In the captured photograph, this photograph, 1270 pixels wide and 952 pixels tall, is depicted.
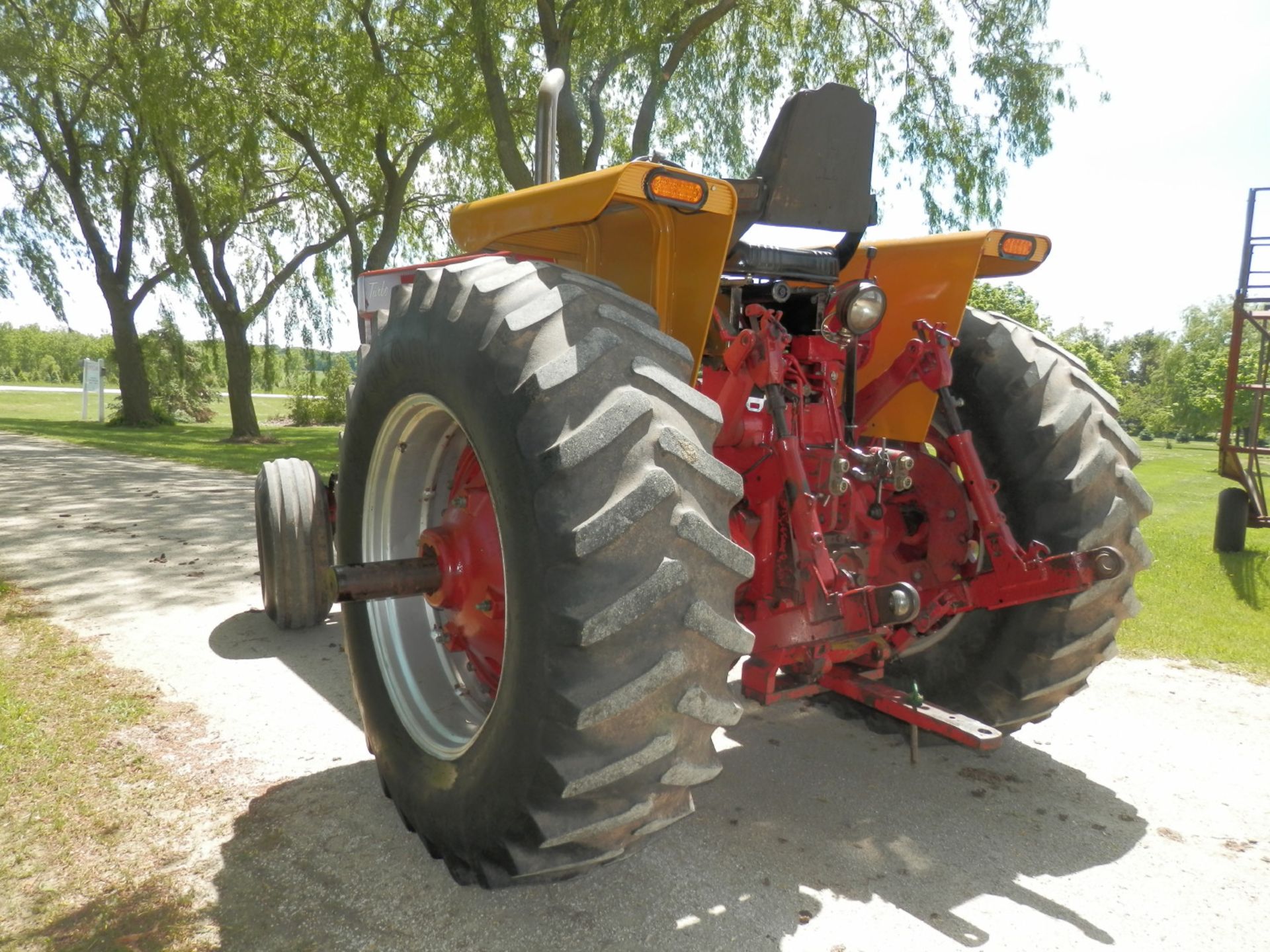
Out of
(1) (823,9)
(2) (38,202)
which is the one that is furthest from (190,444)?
(1) (823,9)

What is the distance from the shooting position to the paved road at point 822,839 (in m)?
2.37

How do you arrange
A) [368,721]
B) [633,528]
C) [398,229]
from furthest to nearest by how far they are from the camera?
[398,229]
[368,721]
[633,528]

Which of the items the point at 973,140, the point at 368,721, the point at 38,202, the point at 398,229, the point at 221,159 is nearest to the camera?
the point at 368,721

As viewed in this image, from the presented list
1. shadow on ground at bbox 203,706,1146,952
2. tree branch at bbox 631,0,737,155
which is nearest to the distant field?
tree branch at bbox 631,0,737,155

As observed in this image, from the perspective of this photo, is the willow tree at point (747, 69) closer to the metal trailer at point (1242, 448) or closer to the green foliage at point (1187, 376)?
the metal trailer at point (1242, 448)

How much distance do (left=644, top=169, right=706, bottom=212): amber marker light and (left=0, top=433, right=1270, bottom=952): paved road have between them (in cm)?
180

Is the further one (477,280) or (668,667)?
(477,280)

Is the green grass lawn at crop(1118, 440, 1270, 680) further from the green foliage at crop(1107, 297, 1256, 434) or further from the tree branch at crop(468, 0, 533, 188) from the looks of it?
the green foliage at crop(1107, 297, 1256, 434)

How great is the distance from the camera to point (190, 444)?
58.7 feet

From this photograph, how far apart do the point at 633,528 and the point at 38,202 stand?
2470 cm

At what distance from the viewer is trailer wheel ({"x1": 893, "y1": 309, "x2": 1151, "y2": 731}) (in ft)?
9.84

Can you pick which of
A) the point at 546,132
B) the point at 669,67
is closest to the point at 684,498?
the point at 546,132

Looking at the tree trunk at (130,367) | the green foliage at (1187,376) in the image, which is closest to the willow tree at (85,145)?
the tree trunk at (130,367)

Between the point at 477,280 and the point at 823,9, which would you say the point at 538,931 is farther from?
the point at 823,9
